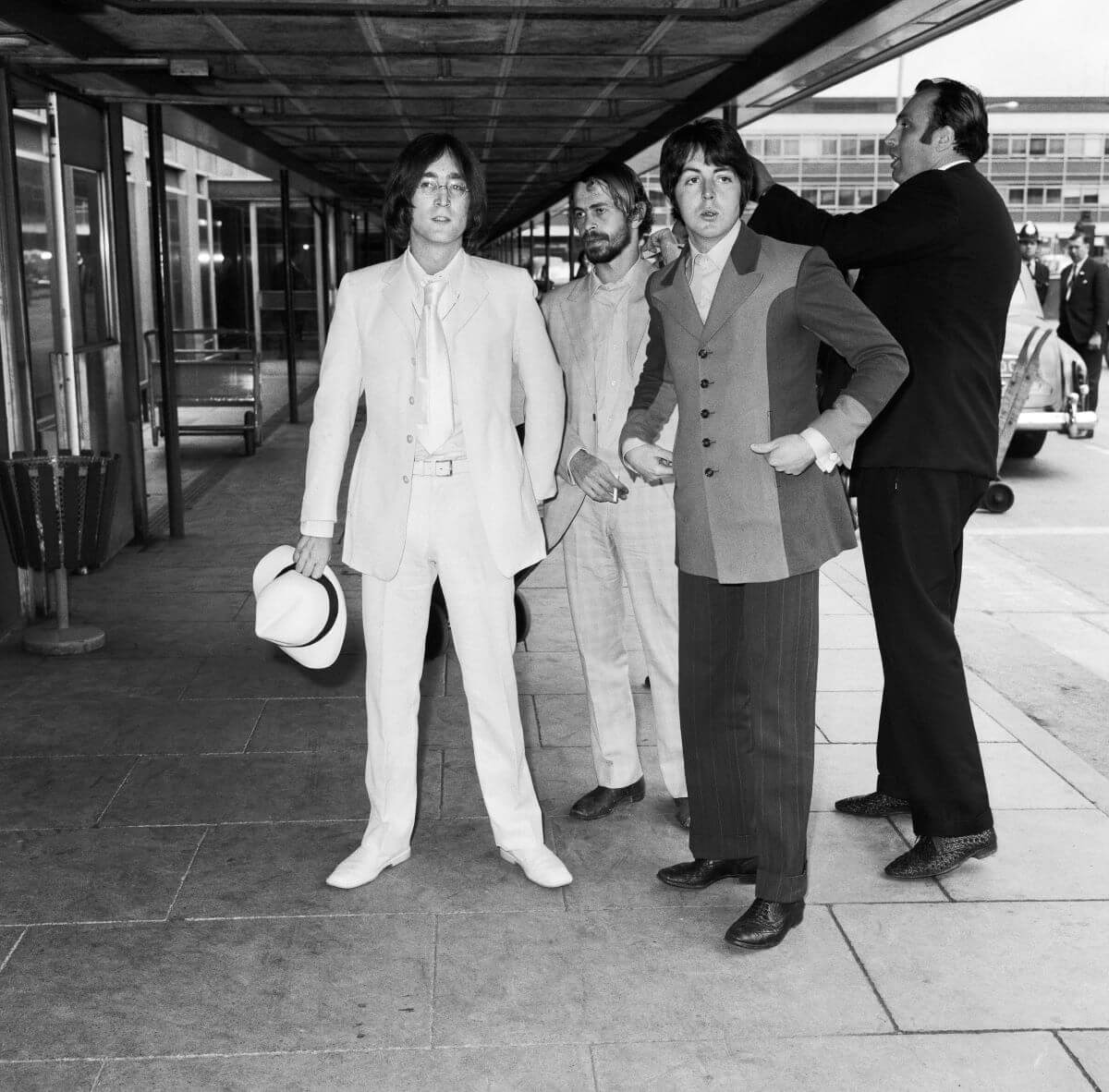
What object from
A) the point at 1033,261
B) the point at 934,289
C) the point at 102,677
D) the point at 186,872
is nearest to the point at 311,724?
the point at 102,677

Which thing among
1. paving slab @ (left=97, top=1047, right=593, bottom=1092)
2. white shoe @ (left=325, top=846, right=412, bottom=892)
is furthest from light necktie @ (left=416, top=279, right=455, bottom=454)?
paving slab @ (left=97, top=1047, right=593, bottom=1092)

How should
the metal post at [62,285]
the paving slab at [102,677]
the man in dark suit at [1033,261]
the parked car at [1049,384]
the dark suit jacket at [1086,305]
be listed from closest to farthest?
the paving slab at [102,677], the metal post at [62,285], the parked car at [1049,384], the dark suit jacket at [1086,305], the man in dark suit at [1033,261]

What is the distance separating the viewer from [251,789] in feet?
14.8

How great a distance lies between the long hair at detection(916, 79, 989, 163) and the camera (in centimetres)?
364

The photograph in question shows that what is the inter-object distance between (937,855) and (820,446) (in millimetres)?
1316

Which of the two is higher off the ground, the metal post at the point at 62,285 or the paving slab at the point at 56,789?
the metal post at the point at 62,285

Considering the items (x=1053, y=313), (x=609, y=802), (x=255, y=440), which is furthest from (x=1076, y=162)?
(x=609, y=802)

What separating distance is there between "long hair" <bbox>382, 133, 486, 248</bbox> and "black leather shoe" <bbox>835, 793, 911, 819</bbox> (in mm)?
2028

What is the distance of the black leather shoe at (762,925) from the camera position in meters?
3.39

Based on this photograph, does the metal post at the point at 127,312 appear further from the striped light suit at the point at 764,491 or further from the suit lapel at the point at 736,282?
the suit lapel at the point at 736,282

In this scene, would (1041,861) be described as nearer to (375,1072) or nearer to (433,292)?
(375,1072)

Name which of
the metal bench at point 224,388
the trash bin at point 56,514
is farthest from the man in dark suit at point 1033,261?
the trash bin at point 56,514

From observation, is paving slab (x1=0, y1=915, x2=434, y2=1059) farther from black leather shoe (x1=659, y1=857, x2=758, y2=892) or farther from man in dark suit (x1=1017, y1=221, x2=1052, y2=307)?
man in dark suit (x1=1017, y1=221, x2=1052, y2=307)

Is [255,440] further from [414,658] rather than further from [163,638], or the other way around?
[414,658]
